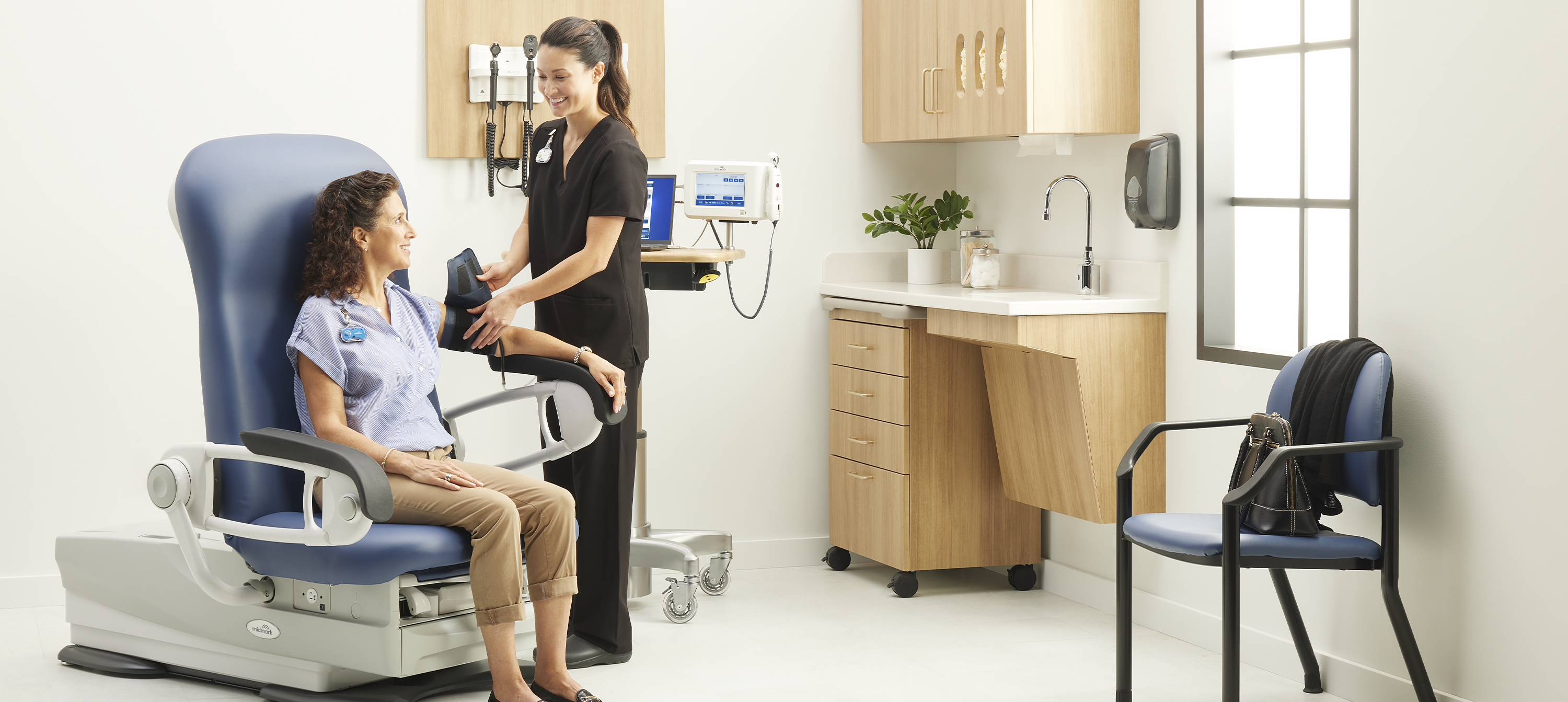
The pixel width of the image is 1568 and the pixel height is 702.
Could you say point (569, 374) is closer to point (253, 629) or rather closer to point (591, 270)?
point (591, 270)

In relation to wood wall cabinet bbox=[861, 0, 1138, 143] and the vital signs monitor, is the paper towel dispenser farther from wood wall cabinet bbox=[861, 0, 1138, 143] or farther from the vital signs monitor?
the vital signs monitor

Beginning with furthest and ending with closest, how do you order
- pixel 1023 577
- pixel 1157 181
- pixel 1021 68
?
pixel 1023 577, pixel 1021 68, pixel 1157 181

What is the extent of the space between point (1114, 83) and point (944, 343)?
0.91 m

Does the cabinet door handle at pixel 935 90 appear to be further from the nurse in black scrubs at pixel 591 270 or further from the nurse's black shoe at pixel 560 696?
the nurse's black shoe at pixel 560 696

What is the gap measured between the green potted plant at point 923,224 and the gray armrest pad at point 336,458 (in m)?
2.37

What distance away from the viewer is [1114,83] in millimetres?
3875

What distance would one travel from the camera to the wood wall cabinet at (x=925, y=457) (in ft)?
13.8

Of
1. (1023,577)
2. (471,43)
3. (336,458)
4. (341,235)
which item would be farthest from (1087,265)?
(336,458)

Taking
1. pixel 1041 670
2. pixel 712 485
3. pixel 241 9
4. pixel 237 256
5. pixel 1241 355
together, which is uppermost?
pixel 241 9

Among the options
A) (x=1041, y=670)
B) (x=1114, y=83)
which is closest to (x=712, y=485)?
(x=1041, y=670)

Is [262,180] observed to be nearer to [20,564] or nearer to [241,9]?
[241,9]

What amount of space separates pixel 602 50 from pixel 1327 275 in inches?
72.6

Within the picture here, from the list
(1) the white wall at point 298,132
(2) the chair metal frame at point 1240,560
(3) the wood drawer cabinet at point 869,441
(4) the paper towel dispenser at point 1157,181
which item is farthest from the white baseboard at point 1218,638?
(4) the paper towel dispenser at point 1157,181

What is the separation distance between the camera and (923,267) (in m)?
4.64
